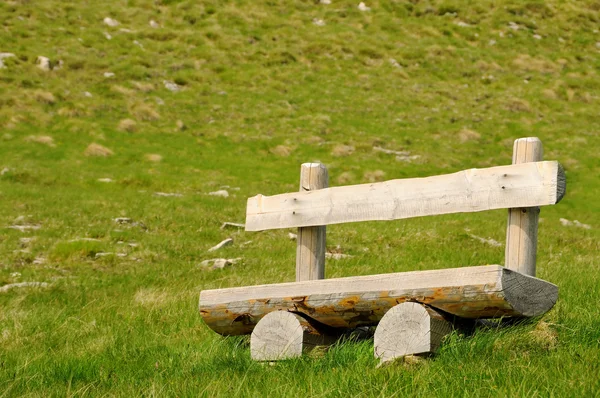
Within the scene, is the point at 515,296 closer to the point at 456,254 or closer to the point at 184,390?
the point at 184,390

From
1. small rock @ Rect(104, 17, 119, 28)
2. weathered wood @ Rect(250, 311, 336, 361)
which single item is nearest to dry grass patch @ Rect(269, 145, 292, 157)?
small rock @ Rect(104, 17, 119, 28)

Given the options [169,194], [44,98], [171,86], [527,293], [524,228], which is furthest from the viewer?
[171,86]

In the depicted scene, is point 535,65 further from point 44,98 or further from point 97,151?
point 44,98

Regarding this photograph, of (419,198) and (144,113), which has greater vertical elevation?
(419,198)

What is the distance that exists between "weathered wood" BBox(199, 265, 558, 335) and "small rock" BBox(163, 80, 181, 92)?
38316 mm

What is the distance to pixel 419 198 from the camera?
744 centimetres

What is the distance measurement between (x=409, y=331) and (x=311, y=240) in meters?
2.31

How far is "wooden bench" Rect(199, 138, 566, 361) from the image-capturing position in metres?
6.34

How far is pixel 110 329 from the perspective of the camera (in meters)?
9.30

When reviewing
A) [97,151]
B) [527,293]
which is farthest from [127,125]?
[527,293]

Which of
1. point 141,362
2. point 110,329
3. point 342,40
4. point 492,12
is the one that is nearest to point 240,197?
point 110,329

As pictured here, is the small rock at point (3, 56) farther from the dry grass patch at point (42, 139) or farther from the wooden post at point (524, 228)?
the wooden post at point (524, 228)

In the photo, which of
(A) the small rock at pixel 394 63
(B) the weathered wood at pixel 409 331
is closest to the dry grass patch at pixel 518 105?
(A) the small rock at pixel 394 63

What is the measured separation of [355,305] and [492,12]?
5918 cm
